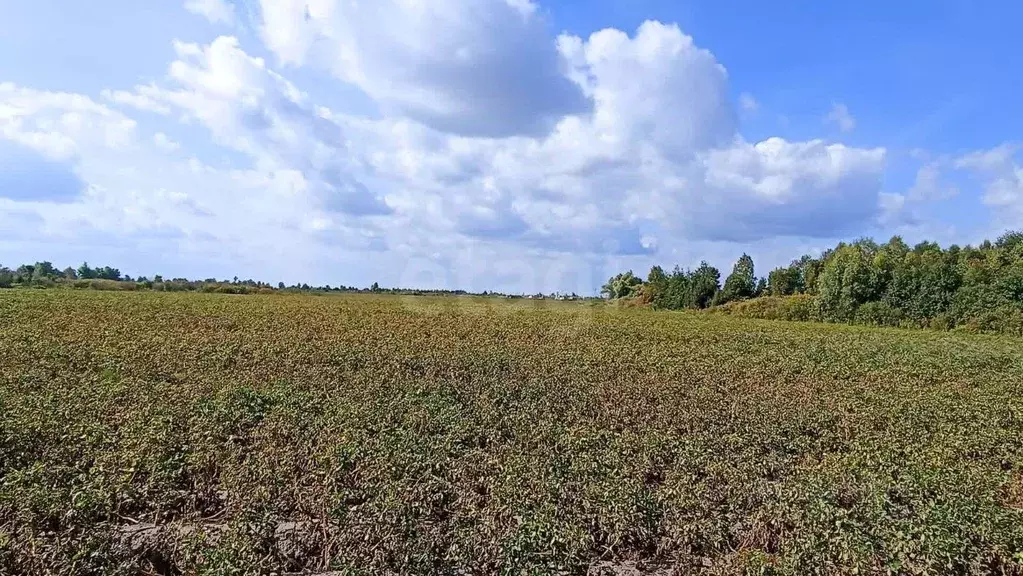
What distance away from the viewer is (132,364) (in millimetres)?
11711

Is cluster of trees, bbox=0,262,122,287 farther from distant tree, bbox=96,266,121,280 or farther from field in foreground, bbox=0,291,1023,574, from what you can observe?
field in foreground, bbox=0,291,1023,574

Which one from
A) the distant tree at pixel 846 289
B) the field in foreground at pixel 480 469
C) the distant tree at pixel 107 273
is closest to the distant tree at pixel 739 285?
the distant tree at pixel 846 289

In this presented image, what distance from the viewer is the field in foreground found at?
4199 millimetres

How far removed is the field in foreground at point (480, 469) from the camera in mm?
4199

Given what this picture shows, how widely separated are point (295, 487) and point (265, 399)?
4.30m

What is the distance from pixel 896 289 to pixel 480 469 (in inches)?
1733

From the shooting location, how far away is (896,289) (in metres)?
40.3

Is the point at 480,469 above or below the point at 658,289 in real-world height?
below

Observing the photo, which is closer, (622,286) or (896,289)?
(896,289)

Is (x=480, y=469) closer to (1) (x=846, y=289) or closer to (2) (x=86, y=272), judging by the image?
(1) (x=846, y=289)

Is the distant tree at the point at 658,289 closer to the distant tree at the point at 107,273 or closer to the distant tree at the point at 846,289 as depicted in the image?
the distant tree at the point at 846,289

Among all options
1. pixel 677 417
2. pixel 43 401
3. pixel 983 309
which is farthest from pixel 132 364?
pixel 983 309

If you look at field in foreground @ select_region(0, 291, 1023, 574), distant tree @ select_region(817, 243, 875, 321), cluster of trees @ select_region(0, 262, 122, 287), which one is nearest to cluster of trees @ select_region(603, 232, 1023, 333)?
distant tree @ select_region(817, 243, 875, 321)

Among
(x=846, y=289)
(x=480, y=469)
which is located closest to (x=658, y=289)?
(x=846, y=289)
